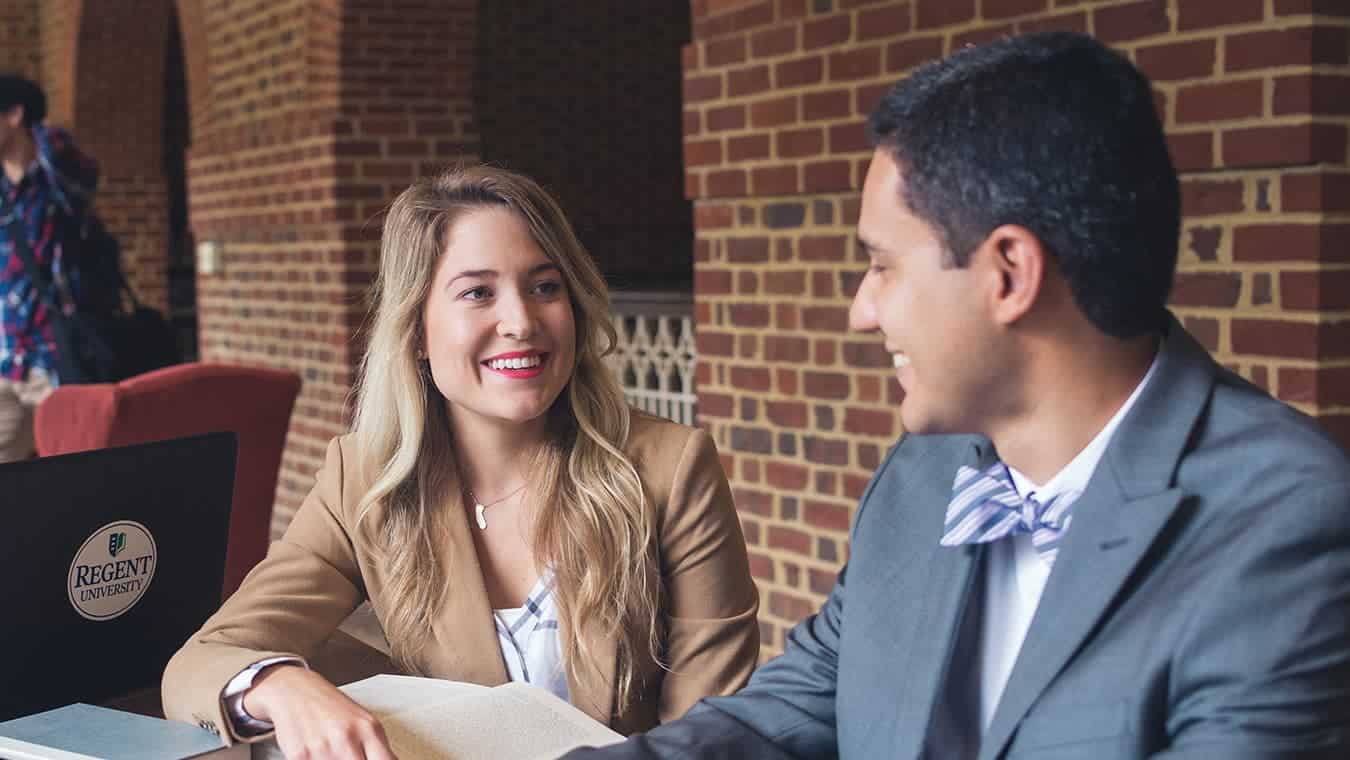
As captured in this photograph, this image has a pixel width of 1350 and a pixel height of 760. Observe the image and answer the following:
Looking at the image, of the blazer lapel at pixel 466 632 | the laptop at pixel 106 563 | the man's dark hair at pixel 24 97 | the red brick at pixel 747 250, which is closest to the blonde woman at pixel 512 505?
the blazer lapel at pixel 466 632

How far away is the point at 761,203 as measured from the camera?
12.6 ft

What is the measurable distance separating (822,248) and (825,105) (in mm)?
350

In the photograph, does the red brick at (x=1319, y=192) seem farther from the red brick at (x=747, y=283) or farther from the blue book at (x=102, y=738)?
the blue book at (x=102, y=738)

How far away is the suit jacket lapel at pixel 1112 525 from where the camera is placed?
1.28 m

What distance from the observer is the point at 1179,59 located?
9.00 ft

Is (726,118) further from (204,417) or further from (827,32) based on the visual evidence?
(204,417)

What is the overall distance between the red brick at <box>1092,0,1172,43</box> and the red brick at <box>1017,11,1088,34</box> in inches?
1.1

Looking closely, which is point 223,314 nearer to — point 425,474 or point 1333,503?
point 425,474

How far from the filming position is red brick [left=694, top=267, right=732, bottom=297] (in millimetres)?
4016

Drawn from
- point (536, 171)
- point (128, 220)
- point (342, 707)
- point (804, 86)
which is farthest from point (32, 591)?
point (128, 220)

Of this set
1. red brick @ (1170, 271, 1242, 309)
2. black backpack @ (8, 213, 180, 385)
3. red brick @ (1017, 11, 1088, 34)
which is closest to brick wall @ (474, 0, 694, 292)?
black backpack @ (8, 213, 180, 385)

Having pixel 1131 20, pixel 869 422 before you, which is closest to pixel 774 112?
pixel 869 422

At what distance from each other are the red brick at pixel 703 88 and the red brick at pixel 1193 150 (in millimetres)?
1485

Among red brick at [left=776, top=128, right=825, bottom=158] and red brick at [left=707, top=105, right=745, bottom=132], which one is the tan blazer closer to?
red brick at [left=776, top=128, right=825, bottom=158]
